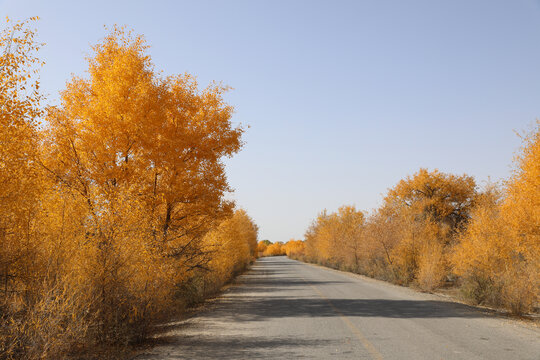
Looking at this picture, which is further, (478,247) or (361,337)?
(478,247)

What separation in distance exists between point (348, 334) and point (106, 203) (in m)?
6.42

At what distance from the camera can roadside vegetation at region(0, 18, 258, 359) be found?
7.94 meters

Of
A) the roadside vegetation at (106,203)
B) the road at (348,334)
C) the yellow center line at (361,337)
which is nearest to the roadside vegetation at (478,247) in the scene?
the road at (348,334)

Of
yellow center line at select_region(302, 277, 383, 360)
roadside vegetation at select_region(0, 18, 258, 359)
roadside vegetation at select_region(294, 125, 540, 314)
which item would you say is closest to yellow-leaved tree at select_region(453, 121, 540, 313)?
roadside vegetation at select_region(294, 125, 540, 314)

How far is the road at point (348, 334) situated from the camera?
792 cm

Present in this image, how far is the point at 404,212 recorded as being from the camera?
3166 cm

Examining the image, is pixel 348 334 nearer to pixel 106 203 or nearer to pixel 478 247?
pixel 106 203

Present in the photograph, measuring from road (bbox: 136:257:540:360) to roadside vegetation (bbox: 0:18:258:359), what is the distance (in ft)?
4.80

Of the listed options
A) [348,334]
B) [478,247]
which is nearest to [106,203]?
[348,334]

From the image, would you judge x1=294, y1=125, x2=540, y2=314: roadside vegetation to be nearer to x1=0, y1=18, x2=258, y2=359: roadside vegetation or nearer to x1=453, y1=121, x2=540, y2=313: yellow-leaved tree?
x1=453, y1=121, x2=540, y2=313: yellow-leaved tree

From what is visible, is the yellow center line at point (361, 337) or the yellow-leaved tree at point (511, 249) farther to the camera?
the yellow-leaved tree at point (511, 249)

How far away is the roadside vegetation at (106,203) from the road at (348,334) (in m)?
1.46

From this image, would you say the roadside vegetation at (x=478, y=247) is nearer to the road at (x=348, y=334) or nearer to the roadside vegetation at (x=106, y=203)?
the road at (x=348, y=334)

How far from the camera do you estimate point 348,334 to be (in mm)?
9711
